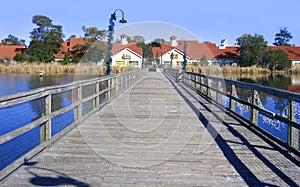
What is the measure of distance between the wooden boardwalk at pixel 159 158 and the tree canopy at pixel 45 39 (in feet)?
186

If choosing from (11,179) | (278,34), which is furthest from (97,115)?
(278,34)

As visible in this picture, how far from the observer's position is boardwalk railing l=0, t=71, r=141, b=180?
14.9ft

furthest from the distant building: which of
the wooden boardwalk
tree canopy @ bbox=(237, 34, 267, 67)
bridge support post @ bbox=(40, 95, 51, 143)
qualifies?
bridge support post @ bbox=(40, 95, 51, 143)

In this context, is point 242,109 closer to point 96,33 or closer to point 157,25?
point 157,25

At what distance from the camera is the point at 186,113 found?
392 inches

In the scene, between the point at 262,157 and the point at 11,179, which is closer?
the point at 11,179

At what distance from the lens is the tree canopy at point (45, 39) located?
204ft

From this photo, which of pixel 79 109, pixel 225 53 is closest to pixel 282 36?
pixel 225 53

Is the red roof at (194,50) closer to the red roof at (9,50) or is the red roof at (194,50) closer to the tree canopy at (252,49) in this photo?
the red roof at (9,50)

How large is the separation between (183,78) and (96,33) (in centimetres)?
4670

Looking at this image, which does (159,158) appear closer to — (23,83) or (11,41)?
(23,83)

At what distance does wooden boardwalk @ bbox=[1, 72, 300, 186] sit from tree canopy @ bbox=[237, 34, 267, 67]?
5283cm

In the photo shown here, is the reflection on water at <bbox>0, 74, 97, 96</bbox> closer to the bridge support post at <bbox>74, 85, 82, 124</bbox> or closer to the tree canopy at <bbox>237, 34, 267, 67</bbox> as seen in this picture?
the bridge support post at <bbox>74, 85, 82, 124</bbox>

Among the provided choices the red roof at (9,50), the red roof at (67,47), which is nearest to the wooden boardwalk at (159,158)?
the red roof at (67,47)
